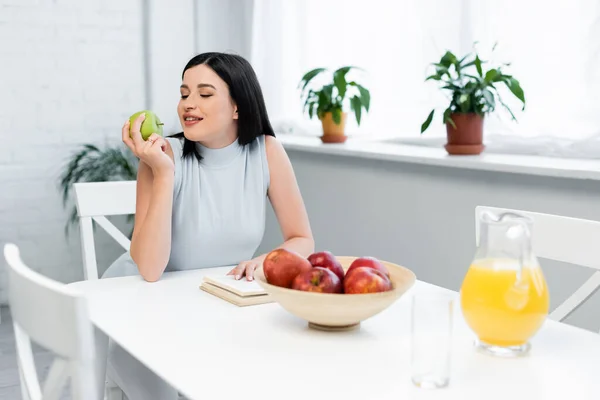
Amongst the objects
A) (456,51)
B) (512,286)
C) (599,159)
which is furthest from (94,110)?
(512,286)

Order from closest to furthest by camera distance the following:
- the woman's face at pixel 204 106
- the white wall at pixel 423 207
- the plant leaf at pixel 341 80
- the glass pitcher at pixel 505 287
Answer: the glass pitcher at pixel 505 287
the woman's face at pixel 204 106
the white wall at pixel 423 207
the plant leaf at pixel 341 80

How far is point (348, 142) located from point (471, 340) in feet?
6.30

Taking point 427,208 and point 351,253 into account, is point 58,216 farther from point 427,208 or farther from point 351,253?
point 427,208

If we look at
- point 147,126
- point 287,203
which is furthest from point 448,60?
point 147,126

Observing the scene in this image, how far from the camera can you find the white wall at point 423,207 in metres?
2.09

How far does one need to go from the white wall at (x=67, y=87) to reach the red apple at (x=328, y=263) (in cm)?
246

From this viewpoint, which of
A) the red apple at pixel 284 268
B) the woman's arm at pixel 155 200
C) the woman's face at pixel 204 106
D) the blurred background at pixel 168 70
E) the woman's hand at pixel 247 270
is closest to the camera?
the red apple at pixel 284 268

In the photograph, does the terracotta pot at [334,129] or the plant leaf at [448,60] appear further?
Answer: the terracotta pot at [334,129]

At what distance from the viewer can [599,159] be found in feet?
7.32

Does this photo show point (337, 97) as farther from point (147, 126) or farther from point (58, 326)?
point (58, 326)

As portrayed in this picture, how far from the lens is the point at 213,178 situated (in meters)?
1.88

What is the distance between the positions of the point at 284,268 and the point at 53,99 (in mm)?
2519

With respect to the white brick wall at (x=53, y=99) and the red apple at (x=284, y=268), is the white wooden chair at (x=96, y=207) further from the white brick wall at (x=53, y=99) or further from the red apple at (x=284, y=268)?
the white brick wall at (x=53, y=99)

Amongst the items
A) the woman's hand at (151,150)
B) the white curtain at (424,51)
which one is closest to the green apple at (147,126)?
the woman's hand at (151,150)
